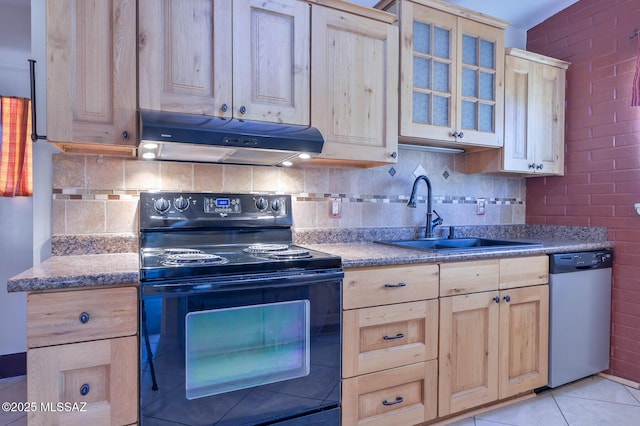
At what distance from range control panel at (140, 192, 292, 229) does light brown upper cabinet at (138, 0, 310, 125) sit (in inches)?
17.0

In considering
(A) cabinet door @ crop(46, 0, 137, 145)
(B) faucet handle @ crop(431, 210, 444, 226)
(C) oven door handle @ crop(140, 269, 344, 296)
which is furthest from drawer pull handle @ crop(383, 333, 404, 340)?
(A) cabinet door @ crop(46, 0, 137, 145)

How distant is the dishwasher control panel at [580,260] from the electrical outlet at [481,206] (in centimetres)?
66

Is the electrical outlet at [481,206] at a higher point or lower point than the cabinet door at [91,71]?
lower

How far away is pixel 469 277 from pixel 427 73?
1.14 metres

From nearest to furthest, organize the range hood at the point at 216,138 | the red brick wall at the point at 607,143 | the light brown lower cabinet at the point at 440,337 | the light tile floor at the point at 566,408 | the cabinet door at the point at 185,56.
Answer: the range hood at the point at 216,138
the cabinet door at the point at 185,56
the light brown lower cabinet at the point at 440,337
the light tile floor at the point at 566,408
the red brick wall at the point at 607,143

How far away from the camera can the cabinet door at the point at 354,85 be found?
5.95 ft

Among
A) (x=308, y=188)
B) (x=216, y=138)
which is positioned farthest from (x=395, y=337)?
(x=216, y=138)

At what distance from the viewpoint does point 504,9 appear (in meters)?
2.62

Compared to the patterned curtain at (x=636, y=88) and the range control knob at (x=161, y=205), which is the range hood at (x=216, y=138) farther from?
the patterned curtain at (x=636, y=88)

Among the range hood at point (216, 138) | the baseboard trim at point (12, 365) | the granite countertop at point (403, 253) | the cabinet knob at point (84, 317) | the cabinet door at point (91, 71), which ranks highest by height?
the cabinet door at point (91, 71)

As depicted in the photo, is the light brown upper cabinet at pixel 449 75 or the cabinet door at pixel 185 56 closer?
the cabinet door at pixel 185 56

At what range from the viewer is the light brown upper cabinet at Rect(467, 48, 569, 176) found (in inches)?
94.7

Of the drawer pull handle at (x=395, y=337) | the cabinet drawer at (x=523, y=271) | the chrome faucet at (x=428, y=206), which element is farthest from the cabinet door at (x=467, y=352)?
the chrome faucet at (x=428, y=206)

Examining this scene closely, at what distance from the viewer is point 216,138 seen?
4.73ft
